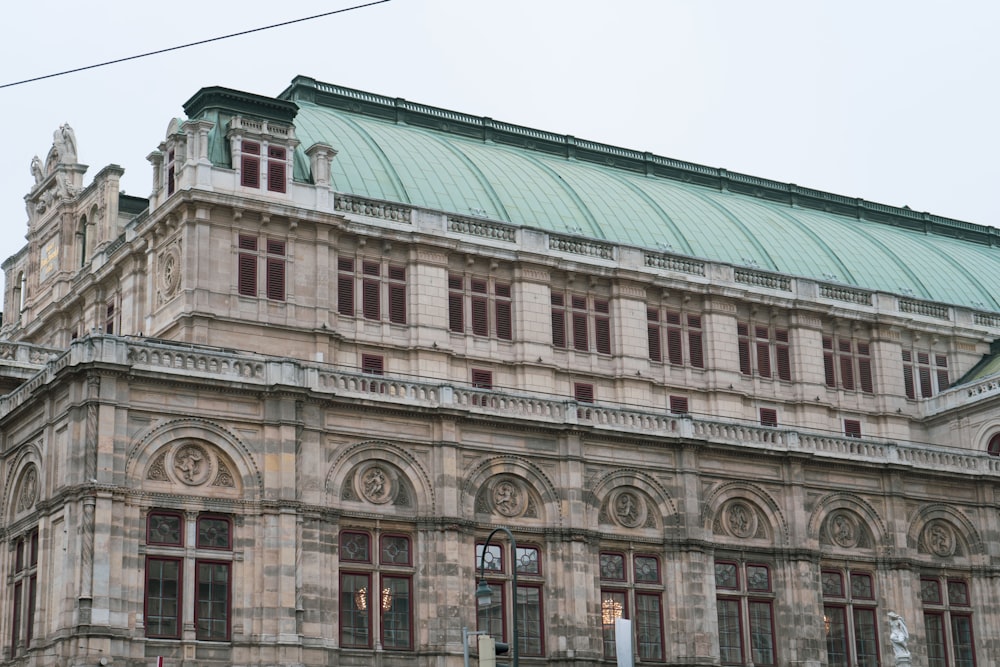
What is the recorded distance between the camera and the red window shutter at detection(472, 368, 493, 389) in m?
68.6

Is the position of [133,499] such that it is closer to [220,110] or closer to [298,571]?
[298,571]

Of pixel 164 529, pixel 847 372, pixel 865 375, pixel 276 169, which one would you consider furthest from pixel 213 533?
pixel 865 375

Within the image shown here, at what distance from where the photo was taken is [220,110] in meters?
68.0

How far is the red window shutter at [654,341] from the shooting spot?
73.3m

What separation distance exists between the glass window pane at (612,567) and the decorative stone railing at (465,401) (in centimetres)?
485

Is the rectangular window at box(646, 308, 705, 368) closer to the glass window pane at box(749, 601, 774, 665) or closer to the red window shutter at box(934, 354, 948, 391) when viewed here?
the glass window pane at box(749, 601, 774, 665)

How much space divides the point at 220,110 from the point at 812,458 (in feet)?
95.5

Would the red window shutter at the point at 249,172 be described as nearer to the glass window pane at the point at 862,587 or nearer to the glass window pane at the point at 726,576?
the glass window pane at the point at 726,576

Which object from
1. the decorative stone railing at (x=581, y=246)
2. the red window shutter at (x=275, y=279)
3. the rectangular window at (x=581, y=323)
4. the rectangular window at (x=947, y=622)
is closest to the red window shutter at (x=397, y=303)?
the red window shutter at (x=275, y=279)

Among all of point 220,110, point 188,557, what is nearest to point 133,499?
point 188,557

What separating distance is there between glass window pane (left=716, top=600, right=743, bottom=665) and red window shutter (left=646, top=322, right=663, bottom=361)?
515 inches

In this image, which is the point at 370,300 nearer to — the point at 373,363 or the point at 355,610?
the point at 373,363

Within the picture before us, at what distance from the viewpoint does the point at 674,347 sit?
74.0 m

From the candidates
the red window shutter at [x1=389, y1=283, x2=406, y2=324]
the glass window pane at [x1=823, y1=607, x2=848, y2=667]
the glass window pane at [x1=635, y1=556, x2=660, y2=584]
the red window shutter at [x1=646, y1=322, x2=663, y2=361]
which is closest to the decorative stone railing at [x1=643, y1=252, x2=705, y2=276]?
the red window shutter at [x1=646, y1=322, x2=663, y2=361]
